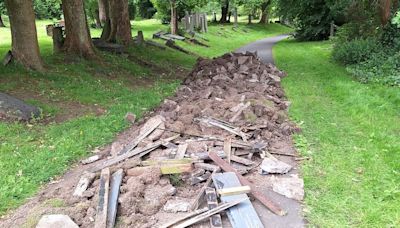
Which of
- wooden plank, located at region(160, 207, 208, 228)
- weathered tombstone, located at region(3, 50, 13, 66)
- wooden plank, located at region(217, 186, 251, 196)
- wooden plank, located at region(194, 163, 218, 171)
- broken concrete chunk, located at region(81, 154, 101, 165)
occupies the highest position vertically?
weathered tombstone, located at region(3, 50, 13, 66)

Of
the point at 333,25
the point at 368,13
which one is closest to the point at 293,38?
the point at 333,25

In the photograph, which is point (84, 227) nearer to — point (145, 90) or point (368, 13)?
point (145, 90)

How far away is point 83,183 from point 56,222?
1.07m

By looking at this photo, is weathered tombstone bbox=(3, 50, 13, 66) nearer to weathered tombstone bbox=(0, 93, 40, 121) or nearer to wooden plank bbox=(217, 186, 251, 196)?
weathered tombstone bbox=(0, 93, 40, 121)

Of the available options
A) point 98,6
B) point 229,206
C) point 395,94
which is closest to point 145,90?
point 395,94

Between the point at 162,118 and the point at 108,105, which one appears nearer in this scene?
the point at 162,118

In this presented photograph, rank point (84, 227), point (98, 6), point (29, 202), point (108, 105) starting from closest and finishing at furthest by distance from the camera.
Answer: point (84, 227), point (29, 202), point (108, 105), point (98, 6)

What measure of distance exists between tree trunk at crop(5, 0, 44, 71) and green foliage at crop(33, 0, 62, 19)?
104ft

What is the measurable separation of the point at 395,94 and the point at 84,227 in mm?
9136

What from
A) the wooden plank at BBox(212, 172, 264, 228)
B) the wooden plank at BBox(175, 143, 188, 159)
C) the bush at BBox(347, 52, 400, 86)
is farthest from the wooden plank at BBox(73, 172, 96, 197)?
the bush at BBox(347, 52, 400, 86)

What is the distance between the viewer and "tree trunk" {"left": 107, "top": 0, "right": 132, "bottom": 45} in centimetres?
1942

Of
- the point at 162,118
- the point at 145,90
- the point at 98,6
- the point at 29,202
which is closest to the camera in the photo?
the point at 29,202

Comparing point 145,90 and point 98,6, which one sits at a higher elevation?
point 98,6

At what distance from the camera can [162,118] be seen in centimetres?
820
